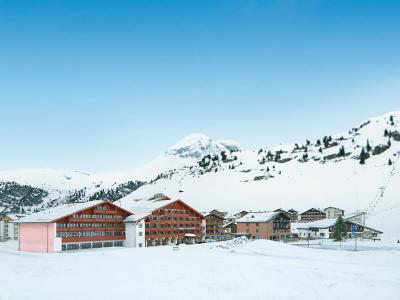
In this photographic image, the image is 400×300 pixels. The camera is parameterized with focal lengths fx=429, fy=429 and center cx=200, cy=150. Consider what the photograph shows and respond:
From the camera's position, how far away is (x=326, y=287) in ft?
139

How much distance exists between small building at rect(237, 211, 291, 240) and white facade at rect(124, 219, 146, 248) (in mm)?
37591

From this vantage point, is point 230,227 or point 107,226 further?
point 230,227

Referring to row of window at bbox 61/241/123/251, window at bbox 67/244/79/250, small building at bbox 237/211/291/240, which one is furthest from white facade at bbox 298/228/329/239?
window at bbox 67/244/79/250

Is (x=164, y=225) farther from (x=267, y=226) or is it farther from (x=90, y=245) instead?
(x=267, y=226)

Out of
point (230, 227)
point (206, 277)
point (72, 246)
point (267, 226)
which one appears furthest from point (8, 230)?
point (206, 277)

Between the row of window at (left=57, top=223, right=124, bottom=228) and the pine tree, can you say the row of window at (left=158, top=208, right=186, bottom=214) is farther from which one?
the pine tree

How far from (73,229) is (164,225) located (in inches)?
972

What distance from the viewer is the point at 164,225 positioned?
104 metres

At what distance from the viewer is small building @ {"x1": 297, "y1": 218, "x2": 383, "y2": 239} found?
383 ft

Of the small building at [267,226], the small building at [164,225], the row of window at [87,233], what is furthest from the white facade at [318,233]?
the row of window at [87,233]

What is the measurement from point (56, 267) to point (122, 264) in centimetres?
876

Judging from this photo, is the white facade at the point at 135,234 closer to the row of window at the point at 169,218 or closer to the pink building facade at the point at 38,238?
the row of window at the point at 169,218

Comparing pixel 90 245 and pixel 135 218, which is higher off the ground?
pixel 135 218

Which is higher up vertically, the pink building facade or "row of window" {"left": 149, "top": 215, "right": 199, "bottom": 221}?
"row of window" {"left": 149, "top": 215, "right": 199, "bottom": 221}
